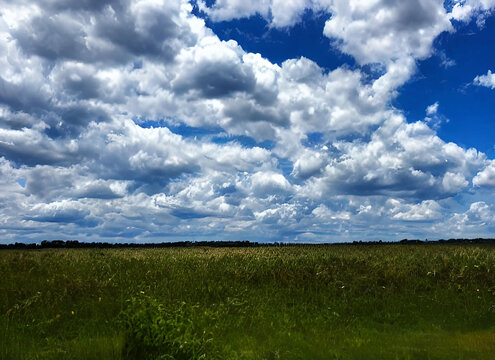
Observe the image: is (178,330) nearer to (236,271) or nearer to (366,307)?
(366,307)

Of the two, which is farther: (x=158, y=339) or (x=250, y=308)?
(x=250, y=308)

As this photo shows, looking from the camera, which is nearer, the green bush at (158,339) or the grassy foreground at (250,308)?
the green bush at (158,339)

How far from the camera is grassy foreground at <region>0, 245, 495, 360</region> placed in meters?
9.27

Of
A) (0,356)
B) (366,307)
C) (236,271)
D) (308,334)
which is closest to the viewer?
(0,356)

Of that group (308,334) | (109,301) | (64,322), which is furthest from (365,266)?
(64,322)

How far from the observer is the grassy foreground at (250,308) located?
9.27 m

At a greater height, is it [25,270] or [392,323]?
[25,270]

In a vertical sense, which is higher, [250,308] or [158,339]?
[158,339]

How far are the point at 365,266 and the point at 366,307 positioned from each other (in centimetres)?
712

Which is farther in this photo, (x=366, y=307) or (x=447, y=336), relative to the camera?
(x=366, y=307)

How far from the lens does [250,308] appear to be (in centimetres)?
1512

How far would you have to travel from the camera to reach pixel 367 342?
38.0ft

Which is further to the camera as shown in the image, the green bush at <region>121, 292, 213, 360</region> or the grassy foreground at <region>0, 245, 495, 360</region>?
the grassy foreground at <region>0, 245, 495, 360</region>

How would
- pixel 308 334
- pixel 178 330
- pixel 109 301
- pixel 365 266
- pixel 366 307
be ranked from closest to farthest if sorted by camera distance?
pixel 178 330
pixel 308 334
pixel 109 301
pixel 366 307
pixel 365 266
